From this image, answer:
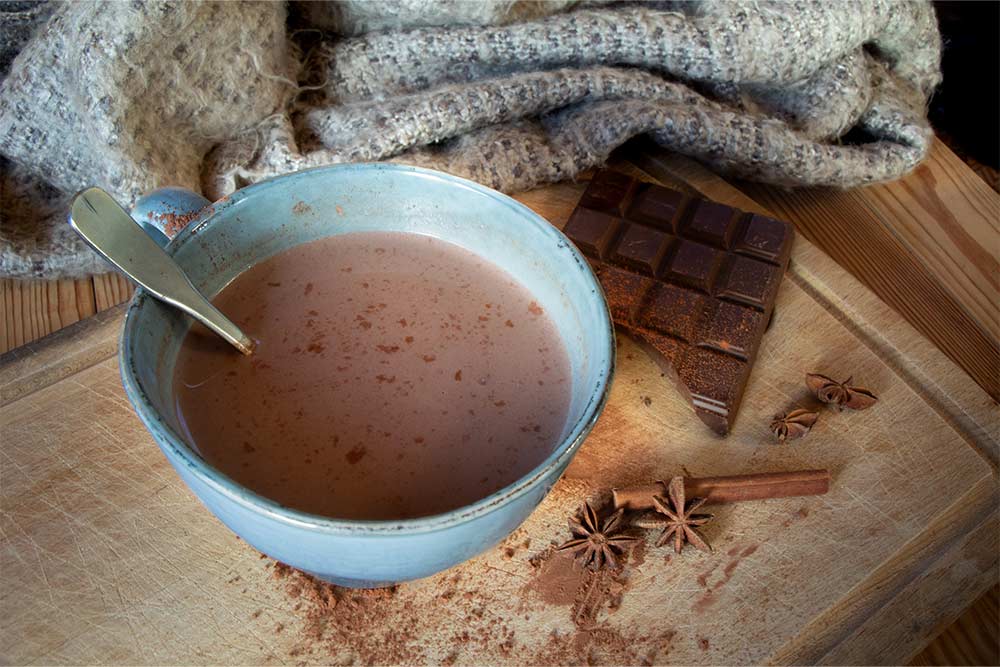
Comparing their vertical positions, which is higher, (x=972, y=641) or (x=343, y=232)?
(x=343, y=232)

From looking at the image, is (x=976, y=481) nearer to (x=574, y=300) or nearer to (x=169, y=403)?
(x=574, y=300)

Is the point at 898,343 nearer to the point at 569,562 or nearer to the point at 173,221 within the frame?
the point at 569,562

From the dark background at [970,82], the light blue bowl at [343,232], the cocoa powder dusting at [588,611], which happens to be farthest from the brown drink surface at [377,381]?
the dark background at [970,82]

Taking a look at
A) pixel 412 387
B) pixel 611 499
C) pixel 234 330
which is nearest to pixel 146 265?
pixel 234 330

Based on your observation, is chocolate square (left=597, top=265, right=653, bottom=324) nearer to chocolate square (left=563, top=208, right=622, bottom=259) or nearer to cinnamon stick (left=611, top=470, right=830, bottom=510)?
chocolate square (left=563, top=208, right=622, bottom=259)

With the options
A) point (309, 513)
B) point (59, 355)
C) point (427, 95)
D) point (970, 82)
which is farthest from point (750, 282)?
point (970, 82)

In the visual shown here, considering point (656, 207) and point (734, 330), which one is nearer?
point (734, 330)
